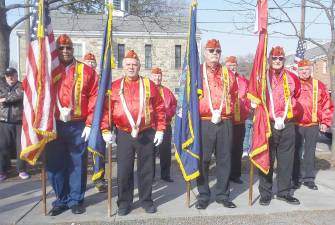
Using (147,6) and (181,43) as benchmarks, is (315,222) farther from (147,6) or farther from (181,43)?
(181,43)

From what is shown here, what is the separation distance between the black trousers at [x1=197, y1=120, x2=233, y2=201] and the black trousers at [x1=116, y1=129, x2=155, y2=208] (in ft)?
2.41

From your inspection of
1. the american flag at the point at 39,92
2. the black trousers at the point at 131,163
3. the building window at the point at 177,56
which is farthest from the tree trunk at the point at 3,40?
the building window at the point at 177,56

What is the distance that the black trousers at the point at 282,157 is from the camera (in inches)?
236

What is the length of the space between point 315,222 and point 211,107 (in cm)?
196

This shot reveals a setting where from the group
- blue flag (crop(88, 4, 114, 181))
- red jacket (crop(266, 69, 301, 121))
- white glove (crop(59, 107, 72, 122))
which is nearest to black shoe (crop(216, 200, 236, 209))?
red jacket (crop(266, 69, 301, 121))

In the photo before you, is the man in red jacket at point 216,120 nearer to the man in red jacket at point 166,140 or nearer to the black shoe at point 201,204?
the black shoe at point 201,204

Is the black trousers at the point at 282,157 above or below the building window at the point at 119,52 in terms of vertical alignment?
below

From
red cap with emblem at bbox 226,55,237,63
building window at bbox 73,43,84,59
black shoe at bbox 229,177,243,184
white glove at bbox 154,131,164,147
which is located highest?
building window at bbox 73,43,84,59

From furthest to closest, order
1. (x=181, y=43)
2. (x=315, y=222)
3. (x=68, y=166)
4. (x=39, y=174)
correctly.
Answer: (x=181, y=43) → (x=39, y=174) → (x=68, y=166) → (x=315, y=222)

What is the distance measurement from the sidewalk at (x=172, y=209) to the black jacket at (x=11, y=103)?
118cm

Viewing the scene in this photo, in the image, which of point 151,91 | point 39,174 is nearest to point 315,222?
point 151,91

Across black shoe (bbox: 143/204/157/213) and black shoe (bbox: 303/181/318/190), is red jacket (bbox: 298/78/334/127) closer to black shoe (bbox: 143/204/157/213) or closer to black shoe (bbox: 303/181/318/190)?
black shoe (bbox: 303/181/318/190)

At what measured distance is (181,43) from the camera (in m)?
33.5

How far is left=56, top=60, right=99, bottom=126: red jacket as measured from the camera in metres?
5.45
